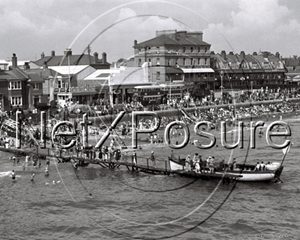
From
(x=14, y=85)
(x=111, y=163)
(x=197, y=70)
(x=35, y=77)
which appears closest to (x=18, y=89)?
(x=14, y=85)

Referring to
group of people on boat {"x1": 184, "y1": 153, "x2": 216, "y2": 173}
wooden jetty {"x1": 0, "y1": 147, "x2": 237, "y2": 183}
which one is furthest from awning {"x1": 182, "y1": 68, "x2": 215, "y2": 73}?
group of people on boat {"x1": 184, "y1": 153, "x2": 216, "y2": 173}

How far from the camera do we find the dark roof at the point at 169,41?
11319cm

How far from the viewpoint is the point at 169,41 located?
11412 centimetres

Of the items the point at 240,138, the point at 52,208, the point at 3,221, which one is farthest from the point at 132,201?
the point at 240,138

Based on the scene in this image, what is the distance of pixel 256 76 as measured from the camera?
453 ft

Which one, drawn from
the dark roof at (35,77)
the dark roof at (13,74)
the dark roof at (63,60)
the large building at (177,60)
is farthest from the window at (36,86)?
the dark roof at (63,60)

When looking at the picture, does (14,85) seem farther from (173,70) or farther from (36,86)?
(173,70)

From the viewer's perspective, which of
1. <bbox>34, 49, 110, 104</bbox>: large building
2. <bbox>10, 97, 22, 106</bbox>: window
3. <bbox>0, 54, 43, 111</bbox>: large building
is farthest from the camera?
<bbox>34, 49, 110, 104</bbox>: large building

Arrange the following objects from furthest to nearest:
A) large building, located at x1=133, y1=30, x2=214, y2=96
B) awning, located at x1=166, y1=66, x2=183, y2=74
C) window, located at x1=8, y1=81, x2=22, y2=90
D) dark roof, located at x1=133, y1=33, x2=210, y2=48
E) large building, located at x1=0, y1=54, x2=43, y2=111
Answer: dark roof, located at x1=133, y1=33, x2=210, y2=48 → awning, located at x1=166, y1=66, x2=183, y2=74 → large building, located at x1=133, y1=30, x2=214, y2=96 → window, located at x1=8, y1=81, x2=22, y2=90 → large building, located at x1=0, y1=54, x2=43, y2=111

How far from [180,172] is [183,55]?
75.6 metres

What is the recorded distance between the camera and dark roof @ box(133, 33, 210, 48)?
11319 cm

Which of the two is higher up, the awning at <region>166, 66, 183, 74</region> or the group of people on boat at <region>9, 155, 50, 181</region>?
the awning at <region>166, 66, 183, 74</region>

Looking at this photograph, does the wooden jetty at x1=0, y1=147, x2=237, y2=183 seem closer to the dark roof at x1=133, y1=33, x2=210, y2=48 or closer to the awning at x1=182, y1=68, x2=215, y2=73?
the dark roof at x1=133, y1=33, x2=210, y2=48

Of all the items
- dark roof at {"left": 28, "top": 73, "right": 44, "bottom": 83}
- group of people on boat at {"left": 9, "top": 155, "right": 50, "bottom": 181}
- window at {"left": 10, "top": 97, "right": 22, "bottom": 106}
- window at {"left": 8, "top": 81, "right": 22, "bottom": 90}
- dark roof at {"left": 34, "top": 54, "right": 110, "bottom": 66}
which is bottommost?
group of people on boat at {"left": 9, "top": 155, "right": 50, "bottom": 181}
